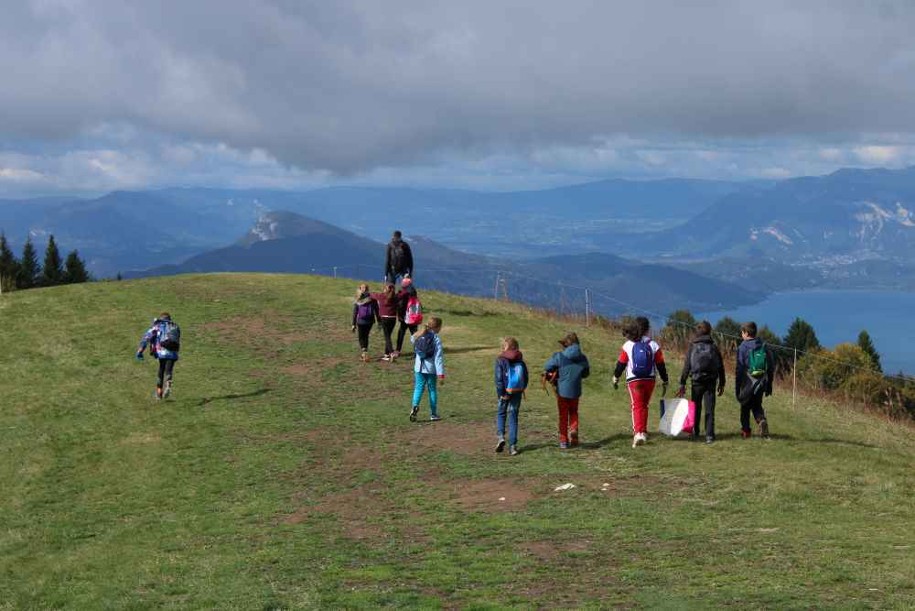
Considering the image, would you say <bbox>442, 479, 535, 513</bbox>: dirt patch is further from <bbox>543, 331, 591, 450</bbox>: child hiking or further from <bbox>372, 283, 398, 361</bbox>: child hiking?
<bbox>372, 283, 398, 361</bbox>: child hiking

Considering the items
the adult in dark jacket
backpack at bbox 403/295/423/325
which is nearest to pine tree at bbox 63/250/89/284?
the adult in dark jacket

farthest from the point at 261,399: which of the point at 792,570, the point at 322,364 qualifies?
the point at 792,570

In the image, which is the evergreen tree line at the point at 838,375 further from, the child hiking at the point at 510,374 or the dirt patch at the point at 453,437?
the child hiking at the point at 510,374

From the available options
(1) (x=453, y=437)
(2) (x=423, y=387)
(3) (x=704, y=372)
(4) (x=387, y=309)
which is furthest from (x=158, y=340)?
(3) (x=704, y=372)

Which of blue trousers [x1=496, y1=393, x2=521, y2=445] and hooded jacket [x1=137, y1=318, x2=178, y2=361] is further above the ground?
hooded jacket [x1=137, y1=318, x2=178, y2=361]

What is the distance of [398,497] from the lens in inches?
695

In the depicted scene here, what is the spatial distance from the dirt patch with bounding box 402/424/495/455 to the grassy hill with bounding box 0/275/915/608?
91mm

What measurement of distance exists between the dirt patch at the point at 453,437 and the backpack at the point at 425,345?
1.82 metres

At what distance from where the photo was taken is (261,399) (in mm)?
27109

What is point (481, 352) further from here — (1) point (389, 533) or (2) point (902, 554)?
(2) point (902, 554)

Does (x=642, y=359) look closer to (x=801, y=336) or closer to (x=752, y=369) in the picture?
(x=752, y=369)

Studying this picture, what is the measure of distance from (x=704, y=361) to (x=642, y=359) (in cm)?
128

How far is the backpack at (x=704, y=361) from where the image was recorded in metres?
19.6

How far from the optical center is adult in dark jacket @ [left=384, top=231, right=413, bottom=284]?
103 feet
